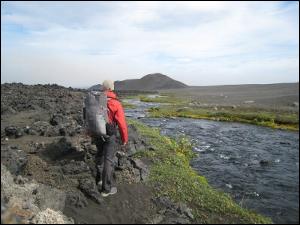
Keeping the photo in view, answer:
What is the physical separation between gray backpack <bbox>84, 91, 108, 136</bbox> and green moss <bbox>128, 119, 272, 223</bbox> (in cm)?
344

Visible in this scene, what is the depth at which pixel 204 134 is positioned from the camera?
31.7 meters

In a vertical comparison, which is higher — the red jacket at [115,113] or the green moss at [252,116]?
the red jacket at [115,113]

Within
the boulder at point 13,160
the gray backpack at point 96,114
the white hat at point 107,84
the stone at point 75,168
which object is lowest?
the stone at point 75,168

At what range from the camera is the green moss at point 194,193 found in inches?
466

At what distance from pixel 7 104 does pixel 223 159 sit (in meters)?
20.5

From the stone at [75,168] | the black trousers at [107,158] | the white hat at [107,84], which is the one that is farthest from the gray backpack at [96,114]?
the stone at [75,168]

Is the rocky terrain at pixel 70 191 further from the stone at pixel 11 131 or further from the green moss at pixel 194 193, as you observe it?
the stone at pixel 11 131

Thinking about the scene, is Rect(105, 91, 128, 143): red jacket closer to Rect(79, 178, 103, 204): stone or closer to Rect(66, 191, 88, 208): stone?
Rect(79, 178, 103, 204): stone

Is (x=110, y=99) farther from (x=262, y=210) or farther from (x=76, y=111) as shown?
(x=76, y=111)

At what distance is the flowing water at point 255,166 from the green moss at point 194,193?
0.75 m

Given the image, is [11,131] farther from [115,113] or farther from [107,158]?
[115,113]

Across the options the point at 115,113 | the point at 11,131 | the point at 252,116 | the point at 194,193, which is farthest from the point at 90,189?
the point at 252,116

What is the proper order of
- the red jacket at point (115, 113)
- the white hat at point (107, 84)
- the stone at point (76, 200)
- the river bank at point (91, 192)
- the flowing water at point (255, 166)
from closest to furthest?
the river bank at point (91, 192) < the stone at point (76, 200) < the flowing water at point (255, 166) < the red jacket at point (115, 113) < the white hat at point (107, 84)

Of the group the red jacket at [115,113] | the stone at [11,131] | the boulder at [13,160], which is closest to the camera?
the red jacket at [115,113]
